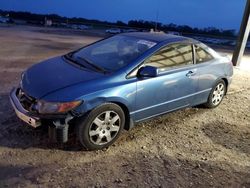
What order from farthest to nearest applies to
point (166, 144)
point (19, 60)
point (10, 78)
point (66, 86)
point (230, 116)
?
point (19, 60)
point (10, 78)
point (230, 116)
point (166, 144)
point (66, 86)

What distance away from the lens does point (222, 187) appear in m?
3.70

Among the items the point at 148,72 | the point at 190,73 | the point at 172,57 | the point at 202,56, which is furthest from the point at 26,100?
the point at 202,56

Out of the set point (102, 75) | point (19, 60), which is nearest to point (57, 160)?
point (102, 75)

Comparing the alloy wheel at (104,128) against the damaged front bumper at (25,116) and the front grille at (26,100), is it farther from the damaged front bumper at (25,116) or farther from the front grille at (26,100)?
the front grille at (26,100)

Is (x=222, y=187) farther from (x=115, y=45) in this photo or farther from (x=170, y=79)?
(x=115, y=45)

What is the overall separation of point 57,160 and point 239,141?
2.88 m

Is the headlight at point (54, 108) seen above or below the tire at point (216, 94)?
above

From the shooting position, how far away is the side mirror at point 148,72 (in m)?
4.38

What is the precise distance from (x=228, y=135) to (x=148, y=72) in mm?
1861

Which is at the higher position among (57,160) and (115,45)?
(115,45)

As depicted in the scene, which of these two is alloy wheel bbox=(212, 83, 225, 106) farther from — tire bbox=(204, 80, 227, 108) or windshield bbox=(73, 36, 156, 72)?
windshield bbox=(73, 36, 156, 72)

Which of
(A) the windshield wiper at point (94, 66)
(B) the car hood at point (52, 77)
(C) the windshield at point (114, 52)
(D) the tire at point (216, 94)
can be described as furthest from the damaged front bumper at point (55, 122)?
(D) the tire at point (216, 94)

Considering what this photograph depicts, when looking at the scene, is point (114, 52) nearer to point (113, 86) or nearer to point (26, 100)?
point (113, 86)

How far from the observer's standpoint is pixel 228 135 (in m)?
5.15
